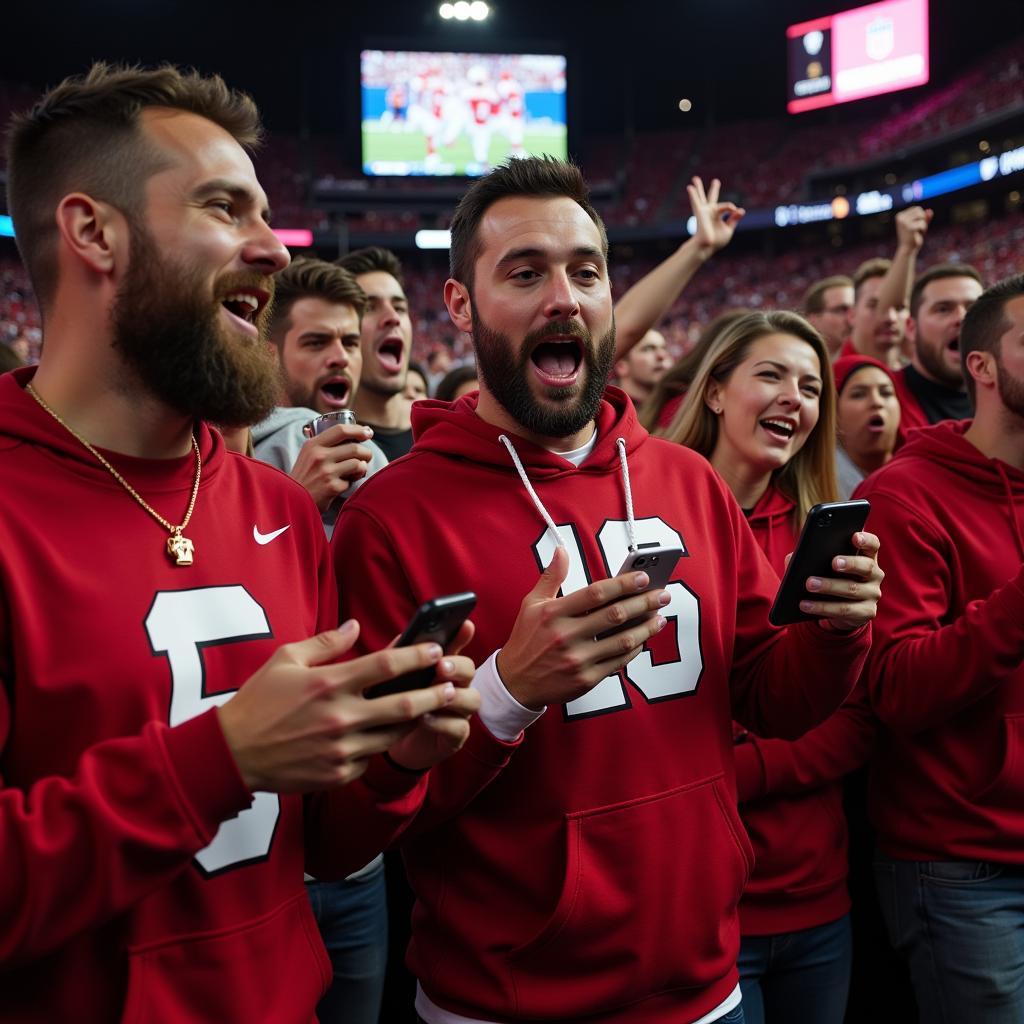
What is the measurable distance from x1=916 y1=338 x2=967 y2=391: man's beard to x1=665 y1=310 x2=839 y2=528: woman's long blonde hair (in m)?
1.47

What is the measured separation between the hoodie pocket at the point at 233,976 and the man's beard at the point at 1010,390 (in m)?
2.03

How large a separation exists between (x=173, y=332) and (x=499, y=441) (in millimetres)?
661

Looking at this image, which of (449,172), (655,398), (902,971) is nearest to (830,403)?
(655,398)

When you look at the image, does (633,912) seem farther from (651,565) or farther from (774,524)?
(774,524)

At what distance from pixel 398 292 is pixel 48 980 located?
9.70ft

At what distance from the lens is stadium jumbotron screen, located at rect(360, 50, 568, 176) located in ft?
73.3

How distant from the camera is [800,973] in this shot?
2.19 meters

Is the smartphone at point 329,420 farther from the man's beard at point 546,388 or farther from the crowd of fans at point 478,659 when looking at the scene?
the man's beard at point 546,388

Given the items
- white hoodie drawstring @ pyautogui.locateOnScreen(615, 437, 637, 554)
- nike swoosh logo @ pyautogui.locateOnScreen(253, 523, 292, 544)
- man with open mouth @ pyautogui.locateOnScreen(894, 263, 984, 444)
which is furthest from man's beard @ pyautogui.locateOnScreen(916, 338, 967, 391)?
Result: nike swoosh logo @ pyautogui.locateOnScreen(253, 523, 292, 544)

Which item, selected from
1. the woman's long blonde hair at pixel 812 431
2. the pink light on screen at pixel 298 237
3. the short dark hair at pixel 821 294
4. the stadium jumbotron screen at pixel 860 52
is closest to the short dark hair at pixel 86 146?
the woman's long blonde hair at pixel 812 431

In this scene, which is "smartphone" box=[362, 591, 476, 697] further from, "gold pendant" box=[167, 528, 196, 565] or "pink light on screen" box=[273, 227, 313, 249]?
"pink light on screen" box=[273, 227, 313, 249]

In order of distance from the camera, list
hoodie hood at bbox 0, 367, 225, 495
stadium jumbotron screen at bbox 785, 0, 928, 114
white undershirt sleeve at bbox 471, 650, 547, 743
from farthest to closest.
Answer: stadium jumbotron screen at bbox 785, 0, 928, 114, white undershirt sleeve at bbox 471, 650, 547, 743, hoodie hood at bbox 0, 367, 225, 495

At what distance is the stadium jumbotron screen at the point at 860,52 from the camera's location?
22922mm

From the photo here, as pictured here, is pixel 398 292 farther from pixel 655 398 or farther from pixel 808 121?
pixel 808 121
